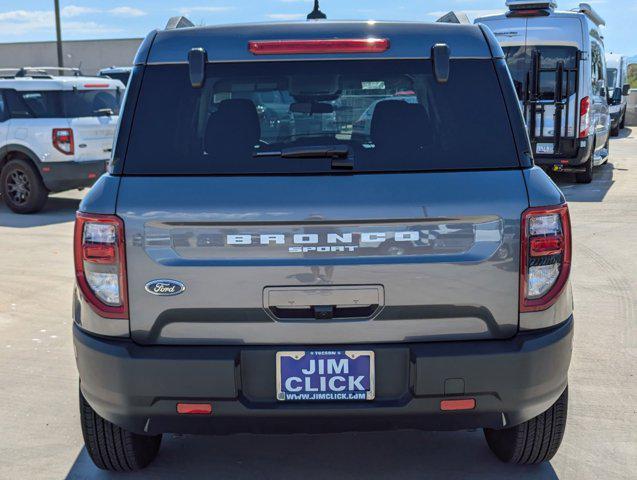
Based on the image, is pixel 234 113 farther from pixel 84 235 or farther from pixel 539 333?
pixel 539 333

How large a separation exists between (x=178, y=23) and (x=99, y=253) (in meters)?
1.09

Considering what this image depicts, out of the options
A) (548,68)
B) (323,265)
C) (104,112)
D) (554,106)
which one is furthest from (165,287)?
(548,68)

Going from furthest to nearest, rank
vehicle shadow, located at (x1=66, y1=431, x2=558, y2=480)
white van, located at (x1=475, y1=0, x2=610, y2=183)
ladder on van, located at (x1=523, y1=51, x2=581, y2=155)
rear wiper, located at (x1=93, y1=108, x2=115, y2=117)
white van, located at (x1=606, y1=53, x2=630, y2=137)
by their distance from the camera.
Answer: white van, located at (x1=606, y1=53, x2=630, y2=137), white van, located at (x1=475, y1=0, x2=610, y2=183), ladder on van, located at (x1=523, y1=51, x2=581, y2=155), rear wiper, located at (x1=93, y1=108, x2=115, y2=117), vehicle shadow, located at (x1=66, y1=431, x2=558, y2=480)

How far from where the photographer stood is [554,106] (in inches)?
570

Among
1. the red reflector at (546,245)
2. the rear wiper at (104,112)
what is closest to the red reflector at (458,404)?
the red reflector at (546,245)

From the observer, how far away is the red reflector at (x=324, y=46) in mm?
3355

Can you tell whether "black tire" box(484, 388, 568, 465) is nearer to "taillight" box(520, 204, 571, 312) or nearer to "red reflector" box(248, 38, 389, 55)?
"taillight" box(520, 204, 571, 312)

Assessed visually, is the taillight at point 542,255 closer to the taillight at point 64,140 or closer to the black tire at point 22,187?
the taillight at point 64,140

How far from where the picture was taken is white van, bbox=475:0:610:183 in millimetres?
14453

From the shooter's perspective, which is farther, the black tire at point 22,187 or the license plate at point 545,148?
the license plate at point 545,148

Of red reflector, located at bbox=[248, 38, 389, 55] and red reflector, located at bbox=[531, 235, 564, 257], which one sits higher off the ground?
red reflector, located at bbox=[248, 38, 389, 55]

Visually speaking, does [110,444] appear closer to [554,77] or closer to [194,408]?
[194,408]

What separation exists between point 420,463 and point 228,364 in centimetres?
127

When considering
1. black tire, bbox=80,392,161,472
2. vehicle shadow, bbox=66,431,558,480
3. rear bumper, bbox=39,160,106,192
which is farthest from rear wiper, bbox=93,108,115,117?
black tire, bbox=80,392,161,472
